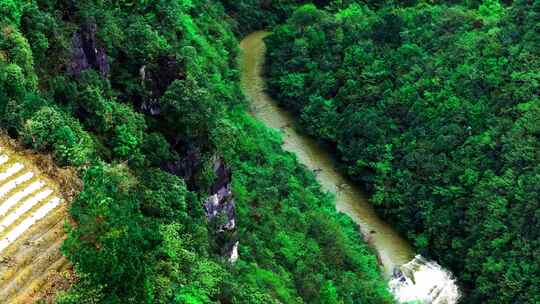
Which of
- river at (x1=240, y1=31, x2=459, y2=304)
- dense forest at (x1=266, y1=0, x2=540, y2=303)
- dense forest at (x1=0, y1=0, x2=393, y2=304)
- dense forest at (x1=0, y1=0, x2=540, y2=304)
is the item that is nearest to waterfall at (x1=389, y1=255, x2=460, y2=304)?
river at (x1=240, y1=31, x2=459, y2=304)

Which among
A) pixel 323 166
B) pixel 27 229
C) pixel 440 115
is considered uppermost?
pixel 27 229

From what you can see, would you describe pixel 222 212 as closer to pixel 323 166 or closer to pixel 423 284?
pixel 423 284

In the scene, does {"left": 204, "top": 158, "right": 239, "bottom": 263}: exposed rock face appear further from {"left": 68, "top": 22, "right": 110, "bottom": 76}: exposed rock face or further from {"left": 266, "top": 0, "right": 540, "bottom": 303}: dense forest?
{"left": 266, "top": 0, "right": 540, "bottom": 303}: dense forest

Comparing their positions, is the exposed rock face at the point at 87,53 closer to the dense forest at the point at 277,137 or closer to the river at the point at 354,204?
the dense forest at the point at 277,137

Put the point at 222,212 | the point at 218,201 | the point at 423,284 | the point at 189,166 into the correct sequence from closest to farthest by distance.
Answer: the point at 189,166 < the point at 218,201 < the point at 222,212 < the point at 423,284

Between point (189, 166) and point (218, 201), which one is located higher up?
point (189, 166)

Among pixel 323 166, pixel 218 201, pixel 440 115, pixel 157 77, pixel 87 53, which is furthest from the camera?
pixel 323 166

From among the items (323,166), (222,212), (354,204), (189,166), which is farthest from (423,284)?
(189,166)
